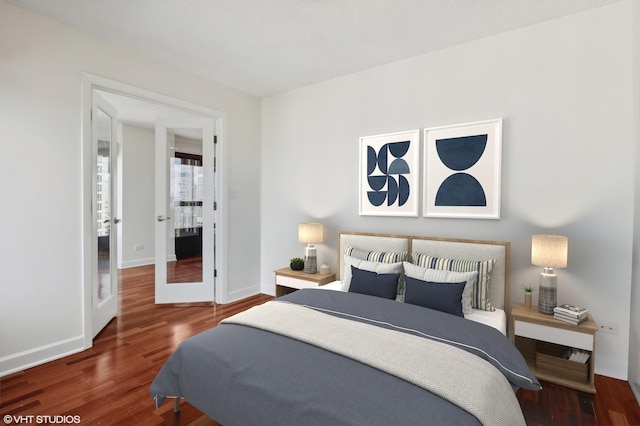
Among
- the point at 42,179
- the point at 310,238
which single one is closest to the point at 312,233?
the point at 310,238

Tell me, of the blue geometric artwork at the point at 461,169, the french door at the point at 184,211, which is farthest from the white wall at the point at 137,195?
the blue geometric artwork at the point at 461,169

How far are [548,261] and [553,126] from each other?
1.07 meters

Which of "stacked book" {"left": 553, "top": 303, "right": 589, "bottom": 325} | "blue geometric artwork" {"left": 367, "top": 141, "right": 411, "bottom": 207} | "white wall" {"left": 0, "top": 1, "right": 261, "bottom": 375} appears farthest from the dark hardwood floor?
"blue geometric artwork" {"left": 367, "top": 141, "right": 411, "bottom": 207}

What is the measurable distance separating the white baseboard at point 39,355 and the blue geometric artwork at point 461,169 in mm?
3420

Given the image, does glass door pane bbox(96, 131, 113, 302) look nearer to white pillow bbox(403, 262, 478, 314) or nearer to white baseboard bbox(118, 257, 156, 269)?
white baseboard bbox(118, 257, 156, 269)

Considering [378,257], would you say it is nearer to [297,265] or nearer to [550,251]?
[297,265]

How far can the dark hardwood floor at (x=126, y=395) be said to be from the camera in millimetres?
1893

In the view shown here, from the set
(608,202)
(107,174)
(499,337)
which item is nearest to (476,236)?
(608,202)

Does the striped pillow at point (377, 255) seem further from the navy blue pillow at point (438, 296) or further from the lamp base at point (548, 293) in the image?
the lamp base at point (548, 293)

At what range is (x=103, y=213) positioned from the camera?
3207 millimetres

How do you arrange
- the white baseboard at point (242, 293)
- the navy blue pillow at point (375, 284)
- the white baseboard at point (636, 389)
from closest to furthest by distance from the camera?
the white baseboard at point (636, 389) → the navy blue pillow at point (375, 284) → the white baseboard at point (242, 293)

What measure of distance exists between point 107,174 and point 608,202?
4.44m

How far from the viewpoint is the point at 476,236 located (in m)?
2.81

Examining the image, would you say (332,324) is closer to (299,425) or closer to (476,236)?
(299,425)
